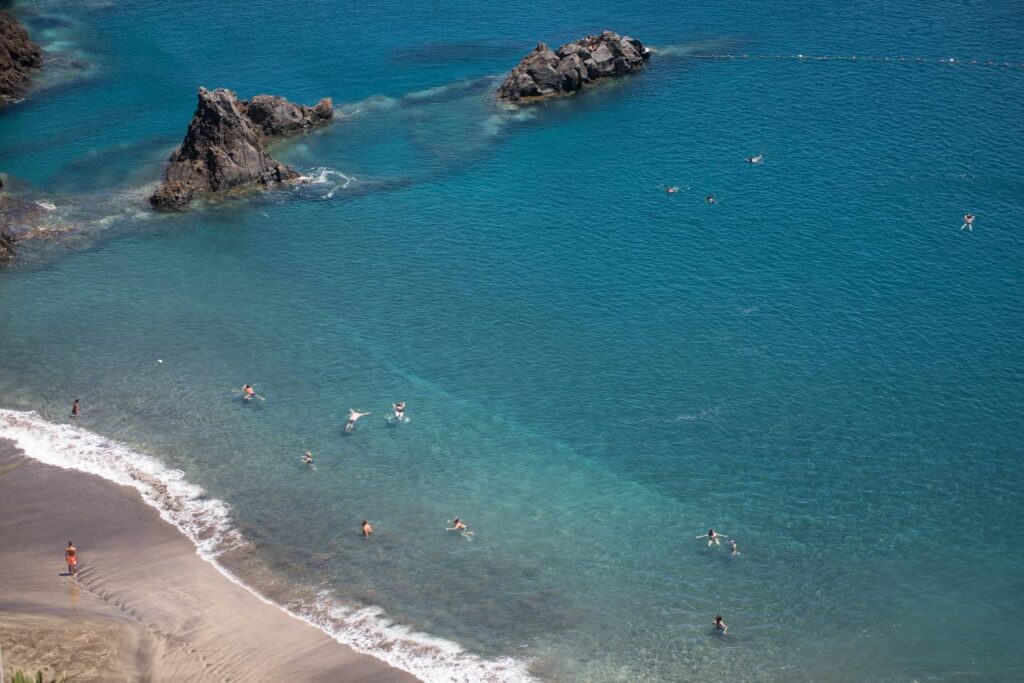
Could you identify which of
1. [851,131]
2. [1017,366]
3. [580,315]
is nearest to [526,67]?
[851,131]

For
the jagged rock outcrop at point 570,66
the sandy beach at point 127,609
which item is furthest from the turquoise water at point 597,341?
the jagged rock outcrop at point 570,66

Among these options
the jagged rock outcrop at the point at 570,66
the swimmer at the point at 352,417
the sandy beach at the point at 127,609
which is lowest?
the sandy beach at the point at 127,609

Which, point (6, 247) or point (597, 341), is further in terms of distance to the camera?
point (6, 247)

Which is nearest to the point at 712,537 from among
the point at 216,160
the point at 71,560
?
the point at 71,560

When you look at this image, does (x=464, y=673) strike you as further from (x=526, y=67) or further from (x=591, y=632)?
(x=526, y=67)

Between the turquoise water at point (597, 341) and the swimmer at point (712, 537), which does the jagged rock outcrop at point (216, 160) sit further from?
the swimmer at point (712, 537)

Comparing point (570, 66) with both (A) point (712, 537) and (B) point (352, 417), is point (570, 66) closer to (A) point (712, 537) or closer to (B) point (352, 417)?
(B) point (352, 417)

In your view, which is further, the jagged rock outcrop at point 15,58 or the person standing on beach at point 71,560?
the jagged rock outcrop at point 15,58
